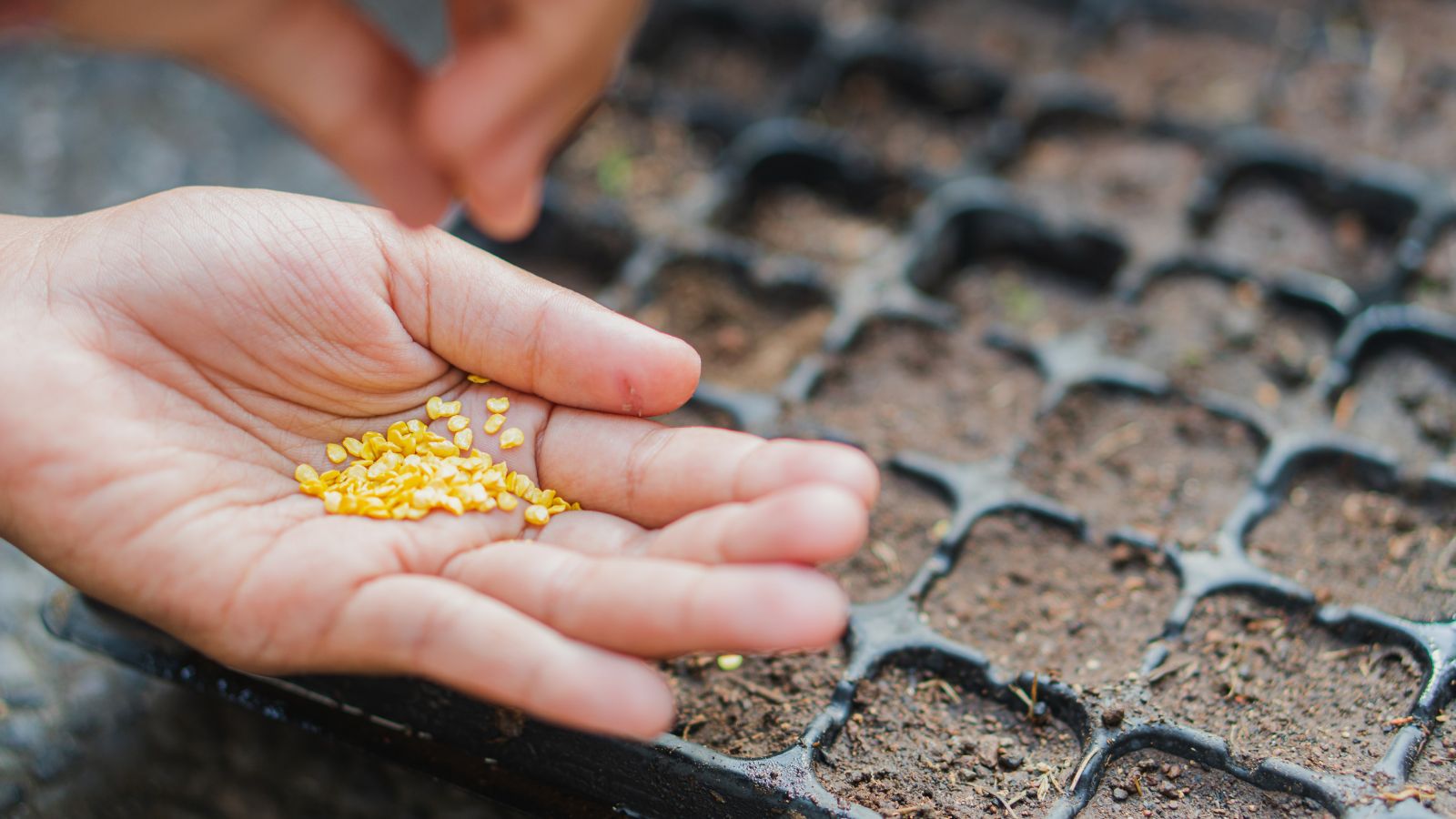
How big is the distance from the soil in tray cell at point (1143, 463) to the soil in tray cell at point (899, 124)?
2.24 ft

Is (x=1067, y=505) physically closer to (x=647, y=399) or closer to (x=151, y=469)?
(x=647, y=399)

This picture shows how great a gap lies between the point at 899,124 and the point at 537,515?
143cm

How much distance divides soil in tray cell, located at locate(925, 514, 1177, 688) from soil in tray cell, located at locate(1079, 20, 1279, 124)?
1.07m

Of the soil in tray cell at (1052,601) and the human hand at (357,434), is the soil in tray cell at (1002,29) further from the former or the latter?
the human hand at (357,434)

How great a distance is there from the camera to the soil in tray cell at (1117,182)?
220cm

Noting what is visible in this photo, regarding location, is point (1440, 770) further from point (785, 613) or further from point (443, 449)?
point (443, 449)

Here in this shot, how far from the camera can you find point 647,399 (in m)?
1.43

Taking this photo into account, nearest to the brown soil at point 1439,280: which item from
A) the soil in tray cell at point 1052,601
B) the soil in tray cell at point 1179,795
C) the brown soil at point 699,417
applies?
the soil in tray cell at point 1052,601

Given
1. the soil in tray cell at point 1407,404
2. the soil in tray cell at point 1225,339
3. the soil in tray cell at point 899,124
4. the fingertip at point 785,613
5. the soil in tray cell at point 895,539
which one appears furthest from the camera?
the soil in tray cell at point 899,124

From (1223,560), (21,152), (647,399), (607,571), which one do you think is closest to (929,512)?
(1223,560)

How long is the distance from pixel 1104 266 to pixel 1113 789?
1069 millimetres

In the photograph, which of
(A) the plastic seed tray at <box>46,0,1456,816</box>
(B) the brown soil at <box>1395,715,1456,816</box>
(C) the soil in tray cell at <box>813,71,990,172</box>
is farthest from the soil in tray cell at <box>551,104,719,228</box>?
(B) the brown soil at <box>1395,715,1456,816</box>

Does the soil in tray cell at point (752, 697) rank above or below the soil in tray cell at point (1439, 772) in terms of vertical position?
below

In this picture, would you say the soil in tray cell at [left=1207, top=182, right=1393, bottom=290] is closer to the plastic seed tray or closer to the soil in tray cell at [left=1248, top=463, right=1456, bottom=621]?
the plastic seed tray
